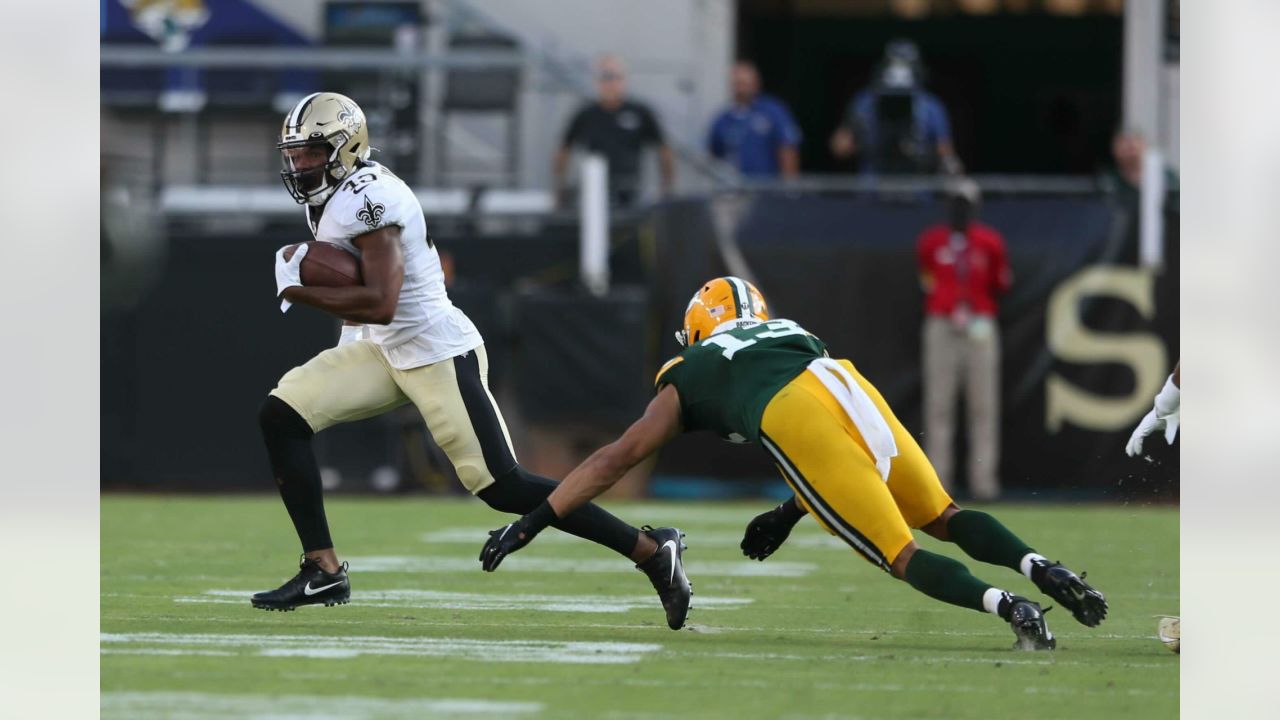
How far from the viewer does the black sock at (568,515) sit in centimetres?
557

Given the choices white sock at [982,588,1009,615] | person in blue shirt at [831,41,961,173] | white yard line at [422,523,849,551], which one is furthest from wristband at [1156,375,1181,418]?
person in blue shirt at [831,41,961,173]

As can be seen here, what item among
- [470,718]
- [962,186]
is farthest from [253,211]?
[470,718]

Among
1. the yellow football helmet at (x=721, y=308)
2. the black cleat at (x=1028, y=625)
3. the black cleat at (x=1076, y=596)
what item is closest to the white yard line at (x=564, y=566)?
the yellow football helmet at (x=721, y=308)

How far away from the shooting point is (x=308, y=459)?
5777 mm

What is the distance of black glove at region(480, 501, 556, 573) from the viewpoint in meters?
5.18

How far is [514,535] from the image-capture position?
523 centimetres

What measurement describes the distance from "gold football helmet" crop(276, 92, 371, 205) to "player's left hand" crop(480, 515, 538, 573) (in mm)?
1248

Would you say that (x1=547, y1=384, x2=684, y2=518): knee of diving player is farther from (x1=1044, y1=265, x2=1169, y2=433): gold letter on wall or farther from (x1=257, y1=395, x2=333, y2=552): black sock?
(x1=1044, y1=265, x2=1169, y2=433): gold letter on wall

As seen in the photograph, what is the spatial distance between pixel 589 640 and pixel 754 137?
7.44 metres

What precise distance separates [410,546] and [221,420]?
3817mm

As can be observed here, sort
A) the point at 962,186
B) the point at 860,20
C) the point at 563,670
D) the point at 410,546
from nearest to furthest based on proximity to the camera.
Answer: the point at 563,670, the point at 410,546, the point at 962,186, the point at 860,20

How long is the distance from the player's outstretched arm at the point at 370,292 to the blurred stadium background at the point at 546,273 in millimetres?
5736

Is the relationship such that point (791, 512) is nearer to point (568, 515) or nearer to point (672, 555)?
point (672, 555)
